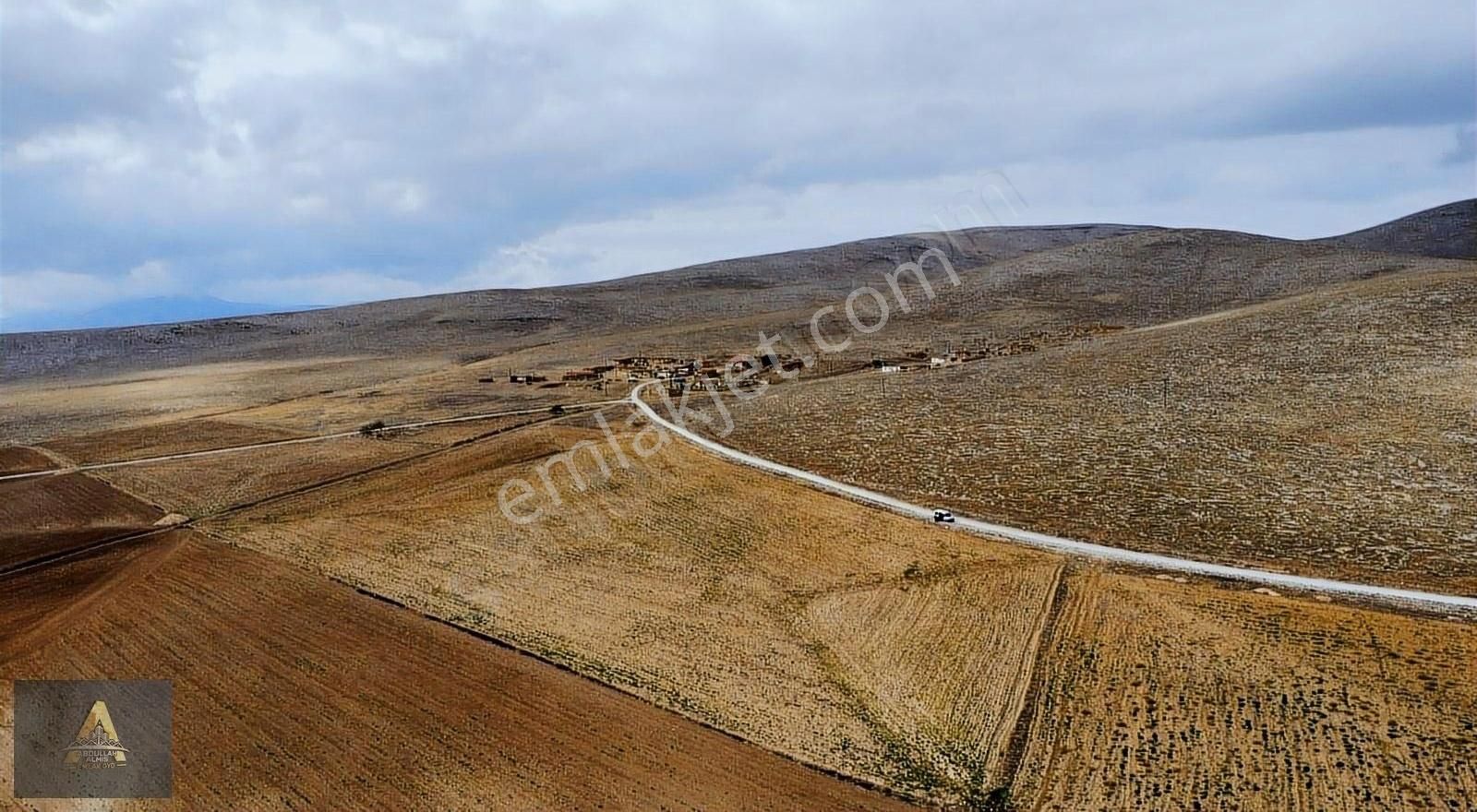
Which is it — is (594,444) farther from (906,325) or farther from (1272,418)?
(906,325)

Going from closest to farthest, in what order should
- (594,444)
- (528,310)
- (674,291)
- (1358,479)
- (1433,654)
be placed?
(1433,654)
(1358,479)
(594,444)
(528,310)
(674,291)

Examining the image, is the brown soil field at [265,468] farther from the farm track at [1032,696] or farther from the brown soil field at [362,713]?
the farm track at [1032,696]

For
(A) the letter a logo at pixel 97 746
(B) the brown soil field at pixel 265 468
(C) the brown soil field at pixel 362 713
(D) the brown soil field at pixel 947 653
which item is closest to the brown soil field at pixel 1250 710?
(D) the brown soil field at pixel 947 653

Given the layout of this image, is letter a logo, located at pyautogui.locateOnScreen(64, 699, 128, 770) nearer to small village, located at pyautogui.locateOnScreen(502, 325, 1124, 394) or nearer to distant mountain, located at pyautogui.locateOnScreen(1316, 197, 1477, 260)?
small village, located at pyautogui.locateOnScreen(502, 325, 1124, 394)

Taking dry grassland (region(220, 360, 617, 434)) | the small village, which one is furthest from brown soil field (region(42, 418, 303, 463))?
the small village

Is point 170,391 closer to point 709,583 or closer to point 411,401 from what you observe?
point 411,401

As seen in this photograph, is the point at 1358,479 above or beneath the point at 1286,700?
above

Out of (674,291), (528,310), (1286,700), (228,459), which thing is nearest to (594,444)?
(228,459)
